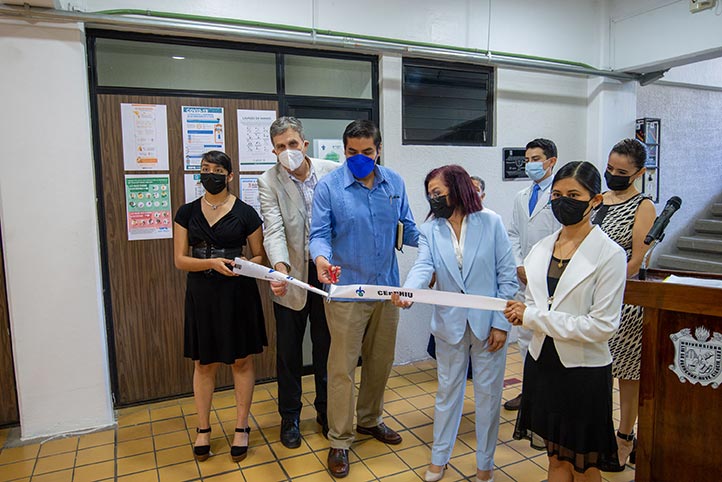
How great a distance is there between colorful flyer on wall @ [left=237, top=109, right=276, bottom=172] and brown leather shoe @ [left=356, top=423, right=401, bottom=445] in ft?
6.21

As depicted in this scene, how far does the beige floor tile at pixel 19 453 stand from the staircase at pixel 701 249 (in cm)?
622

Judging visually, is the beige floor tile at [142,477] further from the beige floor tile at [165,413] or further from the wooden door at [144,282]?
the wooden door at [144,282]

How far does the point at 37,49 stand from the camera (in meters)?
2.89

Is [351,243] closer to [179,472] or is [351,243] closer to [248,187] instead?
[248,187]

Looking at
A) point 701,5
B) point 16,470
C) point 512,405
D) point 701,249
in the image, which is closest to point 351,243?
point 512,405

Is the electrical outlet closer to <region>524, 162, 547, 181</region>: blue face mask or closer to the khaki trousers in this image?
<region>524, 162, 547, 181</region>: blue face mask

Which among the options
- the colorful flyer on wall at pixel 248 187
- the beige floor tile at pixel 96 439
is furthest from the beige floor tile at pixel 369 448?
the colorful flyer on wall at pixel 248 187

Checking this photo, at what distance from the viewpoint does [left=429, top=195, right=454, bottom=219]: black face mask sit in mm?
2419

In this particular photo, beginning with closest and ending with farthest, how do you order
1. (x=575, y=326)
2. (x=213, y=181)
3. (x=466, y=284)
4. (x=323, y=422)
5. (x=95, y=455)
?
1. (x=575, y=326)
2. (x=466, y=284)
3. (x=213, y=181)
4. (x=95, y=455)
5. (x=323, y=422)

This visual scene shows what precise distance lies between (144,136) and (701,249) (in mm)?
6035

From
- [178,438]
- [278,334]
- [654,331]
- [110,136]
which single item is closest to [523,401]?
[654,331]

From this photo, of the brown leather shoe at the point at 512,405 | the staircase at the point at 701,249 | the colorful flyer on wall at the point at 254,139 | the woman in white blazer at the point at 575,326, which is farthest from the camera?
the staircase at the point at 701,249

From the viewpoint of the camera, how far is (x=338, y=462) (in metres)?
2.65

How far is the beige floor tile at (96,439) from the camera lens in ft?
9.86
